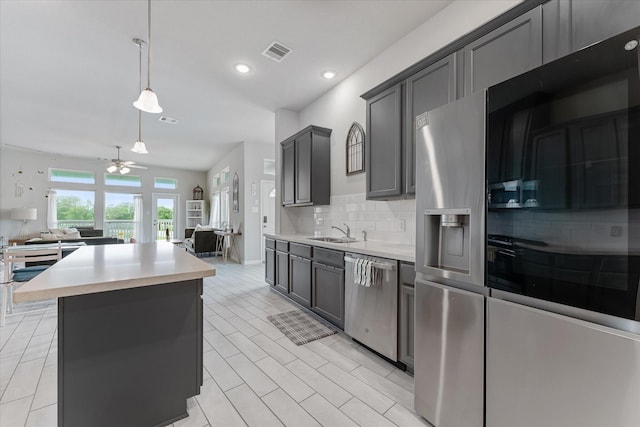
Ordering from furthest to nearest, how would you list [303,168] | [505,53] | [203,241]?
[203,241], [303,168], [505,53]

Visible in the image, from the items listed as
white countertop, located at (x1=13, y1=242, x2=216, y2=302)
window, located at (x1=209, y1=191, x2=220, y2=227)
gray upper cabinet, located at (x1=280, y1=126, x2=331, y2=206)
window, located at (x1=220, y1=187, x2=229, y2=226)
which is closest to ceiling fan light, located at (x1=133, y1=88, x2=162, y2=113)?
white countertop, located at (x1=13, y1=242, x2=216, y2=302)

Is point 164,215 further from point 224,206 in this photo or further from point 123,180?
point 224,206

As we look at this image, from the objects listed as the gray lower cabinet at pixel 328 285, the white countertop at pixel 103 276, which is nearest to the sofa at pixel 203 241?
the gray lower cabinet at pixel 328 285

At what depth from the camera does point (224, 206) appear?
8.21 m

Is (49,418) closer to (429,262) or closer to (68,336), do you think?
(68,336)

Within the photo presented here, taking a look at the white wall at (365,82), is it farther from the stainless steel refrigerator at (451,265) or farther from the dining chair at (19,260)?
the dining chair at (19,260)

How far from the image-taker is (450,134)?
139cm

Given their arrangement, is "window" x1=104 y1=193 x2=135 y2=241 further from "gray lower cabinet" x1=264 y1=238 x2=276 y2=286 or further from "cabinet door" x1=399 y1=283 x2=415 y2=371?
"cabinet door" x1=399 y1=283 x2=415 y2=371

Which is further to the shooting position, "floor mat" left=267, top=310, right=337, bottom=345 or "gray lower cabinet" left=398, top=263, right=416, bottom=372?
"floor mat" left=267, top=310, right=337, bottom=345

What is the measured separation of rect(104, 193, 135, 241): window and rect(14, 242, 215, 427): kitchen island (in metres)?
9.02

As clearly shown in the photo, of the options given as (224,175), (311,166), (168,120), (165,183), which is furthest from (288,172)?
(165,183)

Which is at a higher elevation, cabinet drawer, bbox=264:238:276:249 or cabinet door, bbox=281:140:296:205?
cabinet door, bbox=281:140:296:205

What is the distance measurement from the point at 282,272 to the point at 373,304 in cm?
180

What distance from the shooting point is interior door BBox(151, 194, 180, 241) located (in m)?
9.48
